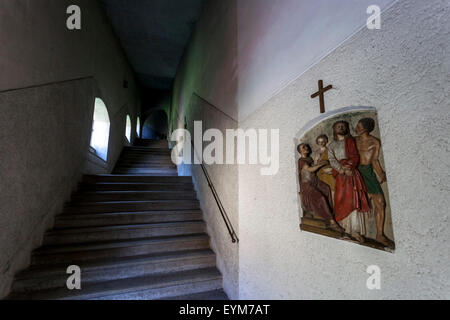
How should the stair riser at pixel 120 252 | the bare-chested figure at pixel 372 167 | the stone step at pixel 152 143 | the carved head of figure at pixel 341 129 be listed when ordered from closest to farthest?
the bare-chested figure at pixel 372 167 → the carved head of figure at pixel 341 129 → the stair riser at pixel 120 252 → the stone step at pixel 152 143

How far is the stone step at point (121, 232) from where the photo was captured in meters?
2.22

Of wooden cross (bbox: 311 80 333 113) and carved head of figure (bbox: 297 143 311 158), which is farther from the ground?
wooden cross (bbox: 311 80 333 113)

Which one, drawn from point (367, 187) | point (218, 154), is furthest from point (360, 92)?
point (218, 154)

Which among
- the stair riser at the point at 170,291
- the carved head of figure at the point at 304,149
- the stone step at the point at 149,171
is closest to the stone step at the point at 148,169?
the stone step at the point at 149,171

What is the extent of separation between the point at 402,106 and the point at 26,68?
2.65m

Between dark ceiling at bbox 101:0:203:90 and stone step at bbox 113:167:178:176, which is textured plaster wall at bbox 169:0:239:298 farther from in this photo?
stone step at bbox 113:167:178:176

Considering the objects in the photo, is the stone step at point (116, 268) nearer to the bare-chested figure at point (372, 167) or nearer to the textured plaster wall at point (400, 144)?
the textured plaster wall at point (400, 144)

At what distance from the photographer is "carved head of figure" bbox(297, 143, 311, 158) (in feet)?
3.53

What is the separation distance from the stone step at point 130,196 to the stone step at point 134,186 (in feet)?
0.67

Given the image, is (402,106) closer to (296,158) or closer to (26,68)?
(296,158)

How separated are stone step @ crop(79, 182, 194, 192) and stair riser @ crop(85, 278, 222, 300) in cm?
171

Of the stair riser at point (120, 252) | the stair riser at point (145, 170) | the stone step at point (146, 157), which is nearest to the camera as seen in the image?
the stair riser at point (120, 252)

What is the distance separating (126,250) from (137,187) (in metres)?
1.29

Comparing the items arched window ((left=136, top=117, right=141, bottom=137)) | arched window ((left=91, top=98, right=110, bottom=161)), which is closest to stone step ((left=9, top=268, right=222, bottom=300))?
arched window ((left=91, top=98, right=110, bottom=161))
